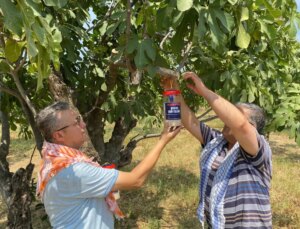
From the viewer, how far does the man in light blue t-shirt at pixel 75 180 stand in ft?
5.82

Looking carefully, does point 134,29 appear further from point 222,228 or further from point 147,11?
point 222,228

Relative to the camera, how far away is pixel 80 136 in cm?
196

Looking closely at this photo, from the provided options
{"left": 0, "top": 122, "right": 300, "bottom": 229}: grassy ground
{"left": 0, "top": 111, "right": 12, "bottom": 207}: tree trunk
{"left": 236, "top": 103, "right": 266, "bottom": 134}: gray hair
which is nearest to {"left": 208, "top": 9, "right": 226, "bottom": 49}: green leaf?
{"left": 236, "top": 103, "right": 266, "bottom": 134}: gray hair

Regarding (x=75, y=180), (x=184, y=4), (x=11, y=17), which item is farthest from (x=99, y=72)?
(x=11, y=17)

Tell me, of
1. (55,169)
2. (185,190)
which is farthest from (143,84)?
(185,190)

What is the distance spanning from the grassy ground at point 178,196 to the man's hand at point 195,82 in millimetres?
3480

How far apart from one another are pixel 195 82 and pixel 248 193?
0.68 meters

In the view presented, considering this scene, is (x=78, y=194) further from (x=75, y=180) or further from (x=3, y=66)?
(x=3, y=66)

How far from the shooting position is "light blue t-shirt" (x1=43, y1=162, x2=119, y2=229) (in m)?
1.77

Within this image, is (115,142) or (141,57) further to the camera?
(115,142)

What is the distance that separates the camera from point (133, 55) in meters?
2.20

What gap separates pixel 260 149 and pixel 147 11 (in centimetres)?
94

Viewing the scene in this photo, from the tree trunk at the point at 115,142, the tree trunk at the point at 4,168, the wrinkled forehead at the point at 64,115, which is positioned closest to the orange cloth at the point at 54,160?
the wrinkled forehead at the point at 64,115

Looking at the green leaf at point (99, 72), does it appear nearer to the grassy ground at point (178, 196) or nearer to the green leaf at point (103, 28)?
the green leaf at point (103, 28)
